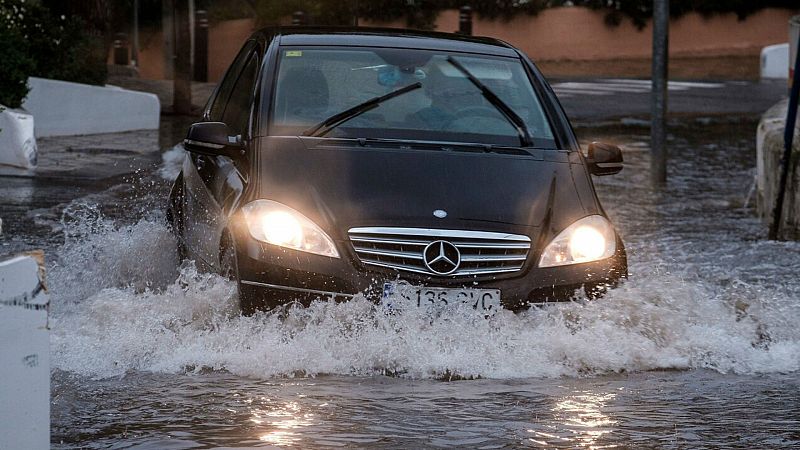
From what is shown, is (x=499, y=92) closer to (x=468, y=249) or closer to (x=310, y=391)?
(x=468, y=249)

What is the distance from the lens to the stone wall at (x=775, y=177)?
11953mm

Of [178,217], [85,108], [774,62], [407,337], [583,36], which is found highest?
[178,217]

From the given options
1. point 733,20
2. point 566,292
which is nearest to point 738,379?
point 566,292

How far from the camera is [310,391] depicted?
6449 mm

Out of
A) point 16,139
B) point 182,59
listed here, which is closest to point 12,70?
point 16,139

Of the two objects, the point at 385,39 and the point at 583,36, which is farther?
the point at 583,36

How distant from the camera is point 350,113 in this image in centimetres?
811

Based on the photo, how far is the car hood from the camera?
708 cm

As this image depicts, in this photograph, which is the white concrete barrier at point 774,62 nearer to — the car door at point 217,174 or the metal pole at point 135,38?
the metal pole at point 135,38

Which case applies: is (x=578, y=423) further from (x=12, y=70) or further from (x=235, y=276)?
(x=12, y=70)

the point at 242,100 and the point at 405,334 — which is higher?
the point at 242,100

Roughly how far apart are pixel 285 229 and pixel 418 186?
0.64 metres

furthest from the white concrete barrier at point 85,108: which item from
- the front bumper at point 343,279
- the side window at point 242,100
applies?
the front bumper at point 343,279

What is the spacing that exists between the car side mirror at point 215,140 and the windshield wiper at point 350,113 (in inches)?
13.4
